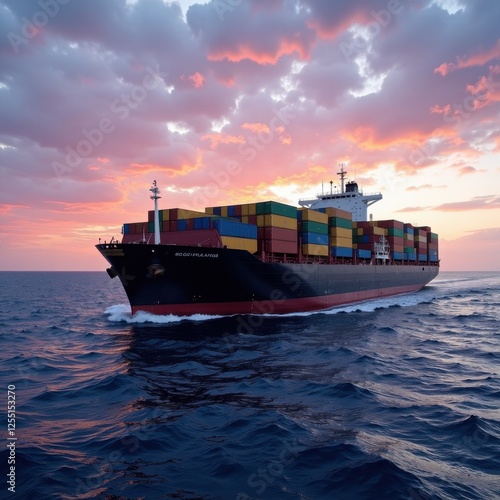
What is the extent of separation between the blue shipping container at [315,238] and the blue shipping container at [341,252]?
159 centimetres

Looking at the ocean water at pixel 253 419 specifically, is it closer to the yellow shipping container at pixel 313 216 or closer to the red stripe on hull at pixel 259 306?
the red stripe on hull at pixel 259 306

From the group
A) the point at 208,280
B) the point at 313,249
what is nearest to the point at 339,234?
the point at 313,249

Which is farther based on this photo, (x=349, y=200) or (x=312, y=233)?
(x=349, y=200)

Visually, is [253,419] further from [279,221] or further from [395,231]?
[395,231]

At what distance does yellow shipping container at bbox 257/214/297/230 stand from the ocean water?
11487 millimetres

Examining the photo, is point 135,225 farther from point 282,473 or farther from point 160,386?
point 282,473

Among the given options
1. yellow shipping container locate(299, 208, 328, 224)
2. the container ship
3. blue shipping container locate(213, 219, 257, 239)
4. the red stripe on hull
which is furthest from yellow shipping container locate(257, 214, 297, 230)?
the red stripe on hull

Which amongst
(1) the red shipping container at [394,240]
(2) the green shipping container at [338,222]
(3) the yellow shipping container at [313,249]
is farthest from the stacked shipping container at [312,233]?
(1) the red shipping container at [394,240]

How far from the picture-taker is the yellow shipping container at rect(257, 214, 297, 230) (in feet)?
95.2

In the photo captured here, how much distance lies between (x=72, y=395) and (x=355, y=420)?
9063mm

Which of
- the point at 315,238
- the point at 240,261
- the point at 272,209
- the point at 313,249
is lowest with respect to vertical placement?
the point at 240,261

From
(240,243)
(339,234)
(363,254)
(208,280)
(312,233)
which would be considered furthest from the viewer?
(363,254)

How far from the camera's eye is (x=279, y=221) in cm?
2998

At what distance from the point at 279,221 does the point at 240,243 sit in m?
5.10
